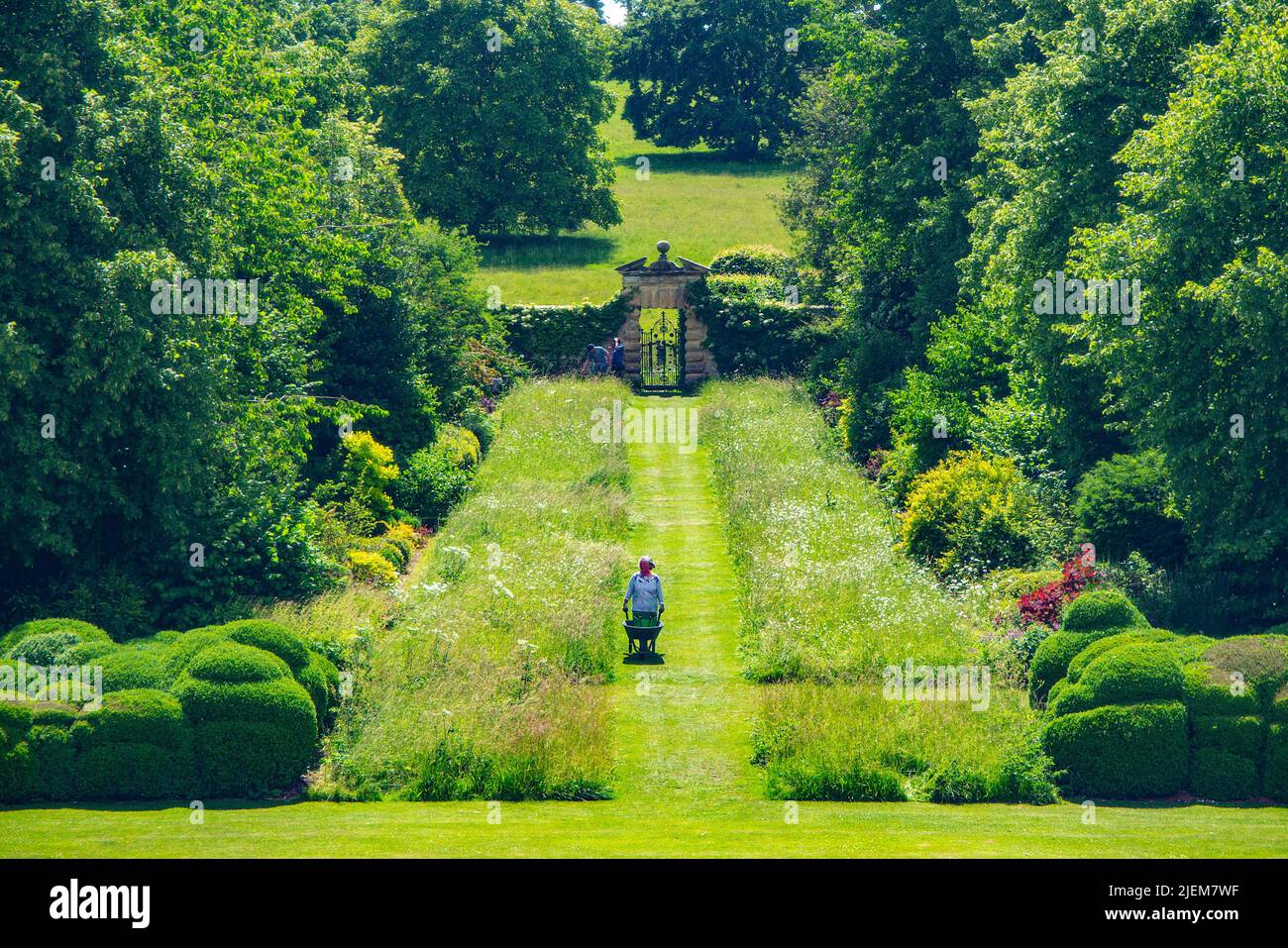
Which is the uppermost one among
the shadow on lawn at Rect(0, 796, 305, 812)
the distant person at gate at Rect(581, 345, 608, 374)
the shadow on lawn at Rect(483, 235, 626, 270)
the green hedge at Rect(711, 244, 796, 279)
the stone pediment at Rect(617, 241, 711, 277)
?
the shadow on lawn at Rect(483, 235, 626, 270)

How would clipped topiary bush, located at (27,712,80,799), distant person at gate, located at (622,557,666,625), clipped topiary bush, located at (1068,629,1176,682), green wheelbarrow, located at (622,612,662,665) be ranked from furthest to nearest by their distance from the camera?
green wheelbarrow, located at (622,612,662,665) < distant person at gate, located at (622,557,666,625) < clipped topiary bush, located at (1068,629,1176,682) < clipped topiary bush, located at (27,712,80,799)

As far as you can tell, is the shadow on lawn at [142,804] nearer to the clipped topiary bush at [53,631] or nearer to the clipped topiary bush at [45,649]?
the clipped topiary bush at [45,649]

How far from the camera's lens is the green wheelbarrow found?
2111 centimetres

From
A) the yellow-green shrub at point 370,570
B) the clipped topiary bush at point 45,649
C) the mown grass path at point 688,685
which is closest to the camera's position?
the mown grass path at point 688,685

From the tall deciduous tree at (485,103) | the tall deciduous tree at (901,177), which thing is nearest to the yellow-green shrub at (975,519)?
the tall deciduous tree at (901,177)

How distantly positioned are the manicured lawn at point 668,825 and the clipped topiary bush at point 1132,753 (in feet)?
1.32

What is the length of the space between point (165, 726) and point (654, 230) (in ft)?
174

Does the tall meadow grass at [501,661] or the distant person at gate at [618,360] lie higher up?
the distant person at gate at [618,360]

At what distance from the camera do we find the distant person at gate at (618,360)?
42594 mm

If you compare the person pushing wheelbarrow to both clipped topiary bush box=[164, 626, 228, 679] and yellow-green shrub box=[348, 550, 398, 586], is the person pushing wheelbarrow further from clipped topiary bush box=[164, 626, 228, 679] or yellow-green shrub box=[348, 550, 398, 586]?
clipped topiary bush box=[164, 626, 228, 679]

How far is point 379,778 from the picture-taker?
52.9ft

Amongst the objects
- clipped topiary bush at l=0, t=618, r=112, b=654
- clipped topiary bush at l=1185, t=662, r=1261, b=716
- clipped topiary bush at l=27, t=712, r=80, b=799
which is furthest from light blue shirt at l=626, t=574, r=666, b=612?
clipped topiary bush at l=27, t=712, r=80, b=799

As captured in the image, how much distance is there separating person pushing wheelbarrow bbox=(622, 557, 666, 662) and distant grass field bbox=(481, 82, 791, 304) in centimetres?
3169

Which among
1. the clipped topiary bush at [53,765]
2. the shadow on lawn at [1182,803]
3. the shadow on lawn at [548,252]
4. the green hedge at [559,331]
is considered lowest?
the shadow on lawn at [1182,803]
